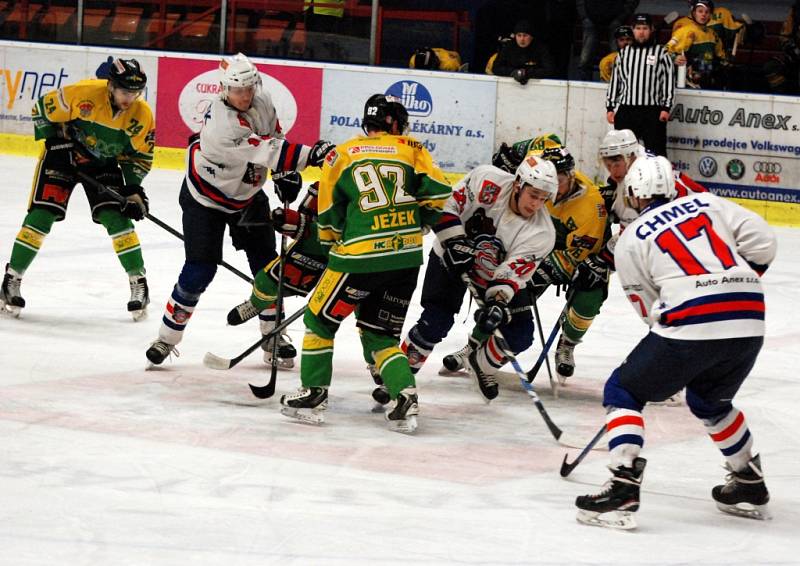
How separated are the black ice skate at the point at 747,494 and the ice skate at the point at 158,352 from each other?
7.74ft

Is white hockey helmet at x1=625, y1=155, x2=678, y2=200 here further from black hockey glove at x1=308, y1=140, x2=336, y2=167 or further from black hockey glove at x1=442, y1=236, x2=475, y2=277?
black hockey glove at x1=308, y1=140, x2=336, y2=167

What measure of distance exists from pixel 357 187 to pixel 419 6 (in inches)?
284

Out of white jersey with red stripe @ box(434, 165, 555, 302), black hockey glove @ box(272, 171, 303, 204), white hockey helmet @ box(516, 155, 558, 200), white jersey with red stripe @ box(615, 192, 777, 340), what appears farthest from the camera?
black hockey glove @ box(272, 171, 303, 204)

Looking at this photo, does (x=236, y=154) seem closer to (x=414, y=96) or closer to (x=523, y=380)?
(x=523, y=380)

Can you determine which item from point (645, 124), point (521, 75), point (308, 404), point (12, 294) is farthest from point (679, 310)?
point (521, 75)

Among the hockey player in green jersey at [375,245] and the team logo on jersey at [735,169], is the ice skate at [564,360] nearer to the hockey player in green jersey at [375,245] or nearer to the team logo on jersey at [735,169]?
the hockey player in green jersey at [375,245]

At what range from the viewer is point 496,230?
482cm

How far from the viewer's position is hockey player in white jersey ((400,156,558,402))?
461cm

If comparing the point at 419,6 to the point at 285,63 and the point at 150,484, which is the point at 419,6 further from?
the point at 150,484

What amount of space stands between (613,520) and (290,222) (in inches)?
75.2

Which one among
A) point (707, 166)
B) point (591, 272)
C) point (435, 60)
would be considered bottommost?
point (591, 272)

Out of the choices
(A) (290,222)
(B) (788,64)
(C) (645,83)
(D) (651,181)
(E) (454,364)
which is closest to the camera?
(D) (651,181)

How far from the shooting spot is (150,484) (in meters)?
3.64

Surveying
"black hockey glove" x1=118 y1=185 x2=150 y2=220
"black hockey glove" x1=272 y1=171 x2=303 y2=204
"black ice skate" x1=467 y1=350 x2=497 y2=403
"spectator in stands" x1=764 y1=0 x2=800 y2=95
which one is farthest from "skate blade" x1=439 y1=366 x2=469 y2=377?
"spectator in stands" x1=764 y1=0 x2=800 y2=95
